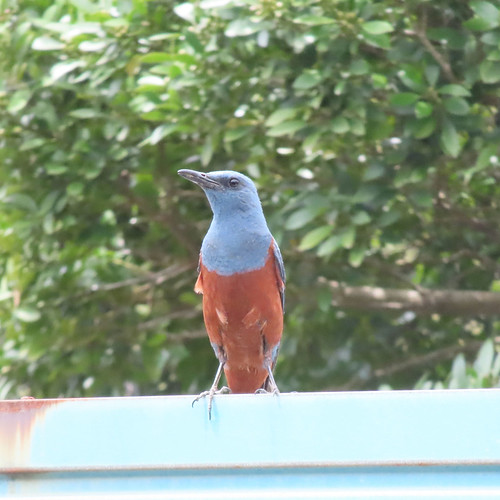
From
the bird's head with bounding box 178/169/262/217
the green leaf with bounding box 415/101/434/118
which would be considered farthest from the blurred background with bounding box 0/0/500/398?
the bird's head with bounding box 178/169/262/217

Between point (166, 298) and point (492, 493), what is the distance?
3.82 meters

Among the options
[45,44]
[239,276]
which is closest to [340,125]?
[239,276]

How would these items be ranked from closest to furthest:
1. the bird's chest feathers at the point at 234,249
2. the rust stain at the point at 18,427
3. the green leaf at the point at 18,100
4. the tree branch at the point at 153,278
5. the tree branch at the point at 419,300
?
1. the rust stain at the point at 18,427
2. the bird's chest feathers at the point at 234,249
3. the green leaf at the point at 18,100
4. the tree branch at the point at 419,300
5. the tree branch at the point at 153,278

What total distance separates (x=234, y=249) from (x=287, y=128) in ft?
2.68

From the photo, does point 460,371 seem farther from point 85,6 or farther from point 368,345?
point 85,6

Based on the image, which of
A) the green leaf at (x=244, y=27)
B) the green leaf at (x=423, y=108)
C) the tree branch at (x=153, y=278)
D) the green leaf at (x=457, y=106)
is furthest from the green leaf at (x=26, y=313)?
the green leaf at (x=457, y=106)

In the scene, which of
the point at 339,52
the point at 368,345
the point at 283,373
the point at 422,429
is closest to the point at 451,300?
the point at 368,345

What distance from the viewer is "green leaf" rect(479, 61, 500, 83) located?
13.0ft

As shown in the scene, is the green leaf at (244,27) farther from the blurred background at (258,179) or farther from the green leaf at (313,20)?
the green leaf at (313,20)

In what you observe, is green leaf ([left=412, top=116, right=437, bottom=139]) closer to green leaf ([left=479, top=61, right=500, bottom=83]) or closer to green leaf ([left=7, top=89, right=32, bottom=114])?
green leaf ([left=479, top=61, right=500, bottom=83])

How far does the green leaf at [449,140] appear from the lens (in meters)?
4.09

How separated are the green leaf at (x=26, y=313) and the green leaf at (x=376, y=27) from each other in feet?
7.74

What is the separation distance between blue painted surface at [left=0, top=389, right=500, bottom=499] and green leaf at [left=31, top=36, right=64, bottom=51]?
2.57 meters

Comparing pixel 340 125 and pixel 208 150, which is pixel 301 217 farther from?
pixel 208 150
